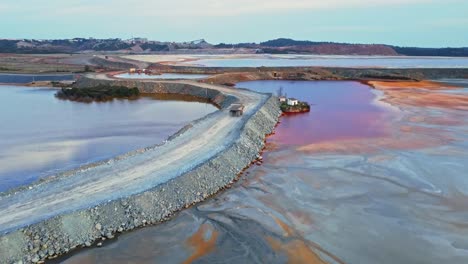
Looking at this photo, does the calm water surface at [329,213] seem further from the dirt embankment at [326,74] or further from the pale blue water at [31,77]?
the pale blue water at [31,77]

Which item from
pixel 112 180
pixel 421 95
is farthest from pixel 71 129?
pixel 421 95

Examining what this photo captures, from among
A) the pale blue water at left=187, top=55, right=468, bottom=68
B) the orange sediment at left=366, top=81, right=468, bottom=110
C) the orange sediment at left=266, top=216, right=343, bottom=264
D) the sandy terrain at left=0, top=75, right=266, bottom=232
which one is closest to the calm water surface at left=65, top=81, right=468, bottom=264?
the orange sediment at left=266, top=216, right=343, bottom=264

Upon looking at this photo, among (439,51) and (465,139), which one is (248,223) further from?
(439,51)

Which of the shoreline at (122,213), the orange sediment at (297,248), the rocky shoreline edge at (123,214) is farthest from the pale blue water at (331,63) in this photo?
the orange sediment at (297,248)

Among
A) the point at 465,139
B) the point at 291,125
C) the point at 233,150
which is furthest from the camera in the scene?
the point at 291,125

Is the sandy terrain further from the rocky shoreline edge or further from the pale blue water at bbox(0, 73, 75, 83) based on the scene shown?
the pale blue water at bbox(0, 73, 75, 83)

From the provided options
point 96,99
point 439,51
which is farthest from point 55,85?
point 439,51
